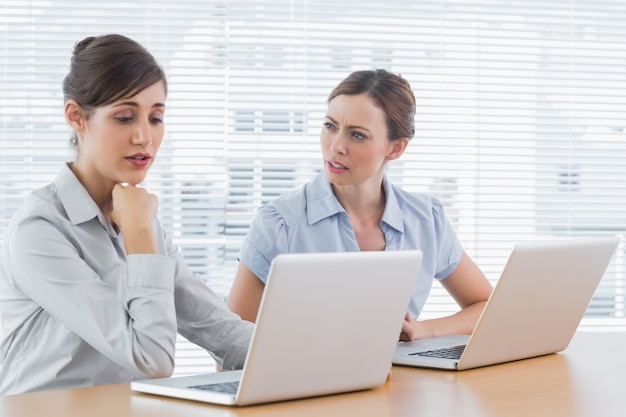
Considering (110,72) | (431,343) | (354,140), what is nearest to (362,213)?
(354,140)

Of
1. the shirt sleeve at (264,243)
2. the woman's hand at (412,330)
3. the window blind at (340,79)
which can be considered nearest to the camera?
the woman's hand at (412,330)

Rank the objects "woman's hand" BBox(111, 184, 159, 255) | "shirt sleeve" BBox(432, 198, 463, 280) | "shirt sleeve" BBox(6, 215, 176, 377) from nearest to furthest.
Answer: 1. "shirt sleeve" BBox(6, 215, 176, 377)
2. "woman's hand" BBox(111, 184, 159, 255)
3. "shirt sleeve" BBox(432, 198, 463, 280)

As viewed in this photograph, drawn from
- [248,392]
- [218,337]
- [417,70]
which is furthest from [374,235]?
[417,70]

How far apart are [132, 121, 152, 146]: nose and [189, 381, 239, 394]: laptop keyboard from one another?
1.90 ft

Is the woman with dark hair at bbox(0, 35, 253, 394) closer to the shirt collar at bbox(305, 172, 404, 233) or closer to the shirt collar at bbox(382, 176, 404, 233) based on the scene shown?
the shirt collar at bbox(305, 172, 404, 233)

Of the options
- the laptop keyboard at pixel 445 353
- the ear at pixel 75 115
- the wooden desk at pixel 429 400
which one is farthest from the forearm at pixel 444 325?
the ear at pixel 75 115

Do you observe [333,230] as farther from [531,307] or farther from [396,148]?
[531,307]

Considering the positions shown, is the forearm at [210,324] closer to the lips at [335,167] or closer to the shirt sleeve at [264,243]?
the shirt sleeve at [264,243]

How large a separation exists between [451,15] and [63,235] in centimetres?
257

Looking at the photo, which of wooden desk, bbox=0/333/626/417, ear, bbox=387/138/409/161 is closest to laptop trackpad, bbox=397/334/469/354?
wooden desk, bbox=0/333/626/417

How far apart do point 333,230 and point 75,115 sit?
886 mm

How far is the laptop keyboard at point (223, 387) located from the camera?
1.46 meters

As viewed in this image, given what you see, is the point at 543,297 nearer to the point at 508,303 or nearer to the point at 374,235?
the point at 508,303

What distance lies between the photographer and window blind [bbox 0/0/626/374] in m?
3.56
